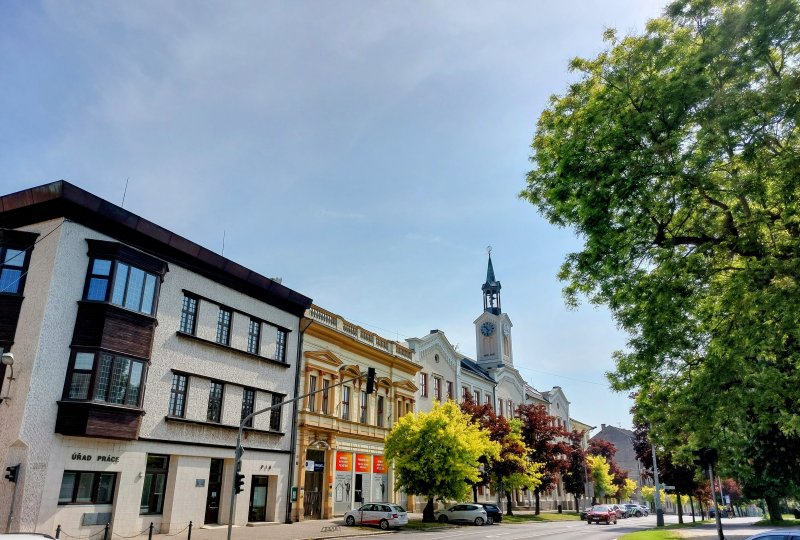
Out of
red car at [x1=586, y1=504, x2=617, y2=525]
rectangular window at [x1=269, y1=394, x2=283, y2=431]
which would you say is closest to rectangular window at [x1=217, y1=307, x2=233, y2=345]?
rectangular window at [x1=269, y1=394, x2=283, y2=431]

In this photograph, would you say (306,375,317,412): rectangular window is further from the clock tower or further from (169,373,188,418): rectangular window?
the clock tower

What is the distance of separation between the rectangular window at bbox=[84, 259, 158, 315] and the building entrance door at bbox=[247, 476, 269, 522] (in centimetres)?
1110

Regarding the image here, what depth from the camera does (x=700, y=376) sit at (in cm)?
1501

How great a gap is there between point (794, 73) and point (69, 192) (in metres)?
23.2

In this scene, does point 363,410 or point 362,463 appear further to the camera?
Answer: point 363,410

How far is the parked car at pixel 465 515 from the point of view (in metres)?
38.6

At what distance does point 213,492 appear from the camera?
26.1 metres

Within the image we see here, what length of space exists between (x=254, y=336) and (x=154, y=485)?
9.01m

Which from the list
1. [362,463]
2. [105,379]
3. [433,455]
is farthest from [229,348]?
[362,463]

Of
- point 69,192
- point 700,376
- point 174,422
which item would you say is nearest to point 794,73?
point 700,376

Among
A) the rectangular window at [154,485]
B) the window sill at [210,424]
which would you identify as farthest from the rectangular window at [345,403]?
the rectangular window at [154,485]

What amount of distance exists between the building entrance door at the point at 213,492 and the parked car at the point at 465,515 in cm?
1795

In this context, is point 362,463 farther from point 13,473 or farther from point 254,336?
point 13,473

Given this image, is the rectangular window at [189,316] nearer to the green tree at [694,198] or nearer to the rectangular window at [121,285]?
the rectangular window at [121,285]
